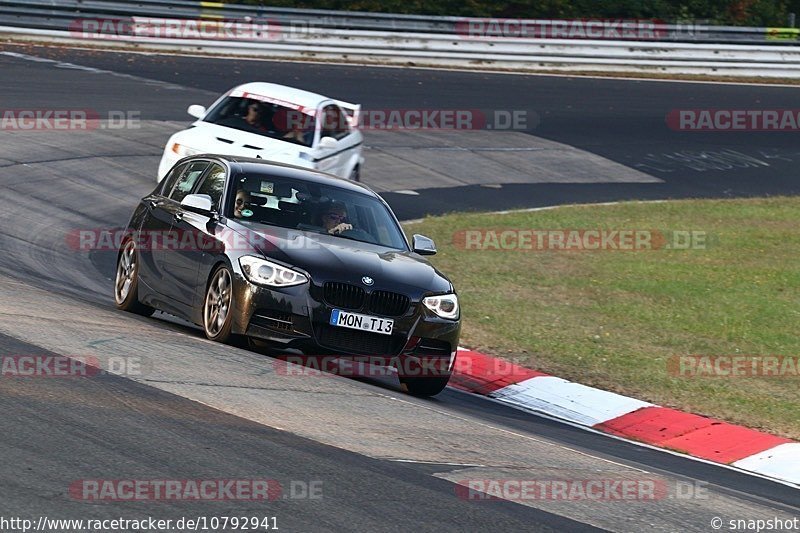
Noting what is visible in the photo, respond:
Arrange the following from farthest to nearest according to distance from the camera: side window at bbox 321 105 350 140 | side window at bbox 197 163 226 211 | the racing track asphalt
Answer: side window at bbox 321 105 350 140 < side window at bbox 197 163 226 211 < the racing track asphalt

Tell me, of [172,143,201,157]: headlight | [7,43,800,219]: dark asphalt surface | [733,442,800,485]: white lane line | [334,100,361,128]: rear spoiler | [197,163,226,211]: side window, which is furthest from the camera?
[7,43,800,219]: dark asphalt surface

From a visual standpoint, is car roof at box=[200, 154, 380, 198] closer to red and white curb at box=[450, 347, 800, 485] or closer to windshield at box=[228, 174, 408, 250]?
windshield at box=[228, 174, 408, 250]

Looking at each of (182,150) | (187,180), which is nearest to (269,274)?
(187,180)

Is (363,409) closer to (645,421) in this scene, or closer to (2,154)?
(645,421)

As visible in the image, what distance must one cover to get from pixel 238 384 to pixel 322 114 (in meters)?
9.77

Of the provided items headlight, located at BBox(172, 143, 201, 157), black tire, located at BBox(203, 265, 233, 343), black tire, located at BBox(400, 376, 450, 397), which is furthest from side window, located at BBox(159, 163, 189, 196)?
headlight, located at BBox(172, 143, 201, 157)

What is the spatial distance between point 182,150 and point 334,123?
8.76ft

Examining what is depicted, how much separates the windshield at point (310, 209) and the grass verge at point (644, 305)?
82.1 inches

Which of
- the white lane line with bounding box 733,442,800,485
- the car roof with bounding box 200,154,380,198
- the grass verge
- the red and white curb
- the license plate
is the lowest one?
the grass verge

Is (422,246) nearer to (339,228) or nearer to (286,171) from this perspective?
(339,228)

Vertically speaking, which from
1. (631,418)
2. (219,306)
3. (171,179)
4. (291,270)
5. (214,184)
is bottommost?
(631,418)

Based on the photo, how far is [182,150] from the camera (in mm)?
16438

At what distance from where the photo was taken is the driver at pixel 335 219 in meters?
10.6

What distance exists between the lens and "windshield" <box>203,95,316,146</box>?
17.2m
